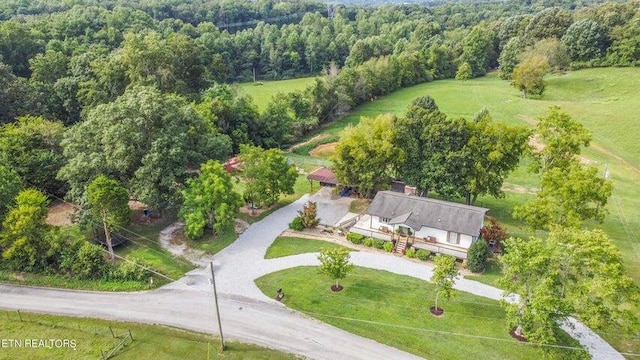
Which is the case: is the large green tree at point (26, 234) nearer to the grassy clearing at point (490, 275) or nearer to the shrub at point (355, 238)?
the shrub at point (355, 238)

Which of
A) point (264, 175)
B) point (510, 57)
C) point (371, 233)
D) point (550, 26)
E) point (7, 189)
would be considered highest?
point (550, 26)

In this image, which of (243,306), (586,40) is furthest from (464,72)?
(243,306)

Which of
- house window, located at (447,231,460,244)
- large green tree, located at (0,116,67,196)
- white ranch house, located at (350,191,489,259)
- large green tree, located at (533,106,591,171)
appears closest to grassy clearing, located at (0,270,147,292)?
large green tree, located at (0,116,67,196)

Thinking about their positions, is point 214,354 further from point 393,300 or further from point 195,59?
point 195,59

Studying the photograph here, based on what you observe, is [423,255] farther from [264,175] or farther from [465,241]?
[264,175]

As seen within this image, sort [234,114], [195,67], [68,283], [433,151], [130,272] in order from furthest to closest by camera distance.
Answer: [195,67] < [234,114] < [433,151] < [130,272] < [68,283]
